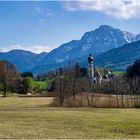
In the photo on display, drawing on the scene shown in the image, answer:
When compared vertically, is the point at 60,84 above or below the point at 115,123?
above

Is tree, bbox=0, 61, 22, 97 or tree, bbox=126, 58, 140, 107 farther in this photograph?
tree, bbox=0, 61, 22, 97

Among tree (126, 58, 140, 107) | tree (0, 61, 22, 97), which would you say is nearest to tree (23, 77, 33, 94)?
tree (0, 61, 22, 97)

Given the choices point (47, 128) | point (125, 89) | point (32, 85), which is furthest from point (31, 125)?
point (32, 85)

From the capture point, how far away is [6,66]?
15050 cm

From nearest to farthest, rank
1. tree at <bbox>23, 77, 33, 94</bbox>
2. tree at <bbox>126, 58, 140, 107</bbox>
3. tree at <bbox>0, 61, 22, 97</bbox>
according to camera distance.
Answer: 1. tree at <bbox>126, 58, 140, 107</bbox>
2. tree at <bbox>0, 61, 22, 97</bbox>
3. tree at <bbox>23, 77, 33, 94</bbox>

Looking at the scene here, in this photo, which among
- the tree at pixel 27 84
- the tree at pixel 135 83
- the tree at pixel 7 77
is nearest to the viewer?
the tree at pixel 135 83

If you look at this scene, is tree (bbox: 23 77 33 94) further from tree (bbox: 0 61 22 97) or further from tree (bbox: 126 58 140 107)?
tree (bbox: 126 58 140 107)

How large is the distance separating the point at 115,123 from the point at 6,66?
113 meters

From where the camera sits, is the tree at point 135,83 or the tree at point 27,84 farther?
the tree at point 27,84

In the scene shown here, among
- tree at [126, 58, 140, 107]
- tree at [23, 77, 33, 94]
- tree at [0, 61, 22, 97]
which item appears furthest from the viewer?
tree at [23, 77, 33, 94]

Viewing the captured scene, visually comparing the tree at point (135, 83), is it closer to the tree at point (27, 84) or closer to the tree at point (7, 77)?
the tree at point (27, 84)

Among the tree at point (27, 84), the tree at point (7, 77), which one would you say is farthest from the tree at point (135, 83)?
the tree at point (7, 77)

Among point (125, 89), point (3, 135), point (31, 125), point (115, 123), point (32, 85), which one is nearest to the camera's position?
point (3, 135)

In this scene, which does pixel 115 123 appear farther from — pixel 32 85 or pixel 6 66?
pixel 32 85
